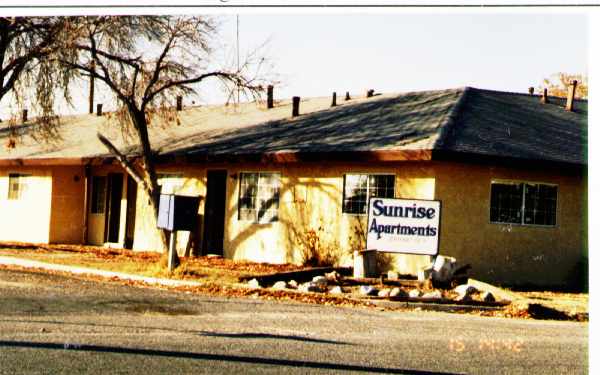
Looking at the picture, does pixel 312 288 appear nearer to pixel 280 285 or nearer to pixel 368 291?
pixel 280 285

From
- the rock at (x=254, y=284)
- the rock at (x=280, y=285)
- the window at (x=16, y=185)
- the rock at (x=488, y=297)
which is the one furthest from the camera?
the window at (x=16, y=185)

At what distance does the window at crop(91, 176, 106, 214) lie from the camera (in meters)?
24.5

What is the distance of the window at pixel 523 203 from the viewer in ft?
56.6

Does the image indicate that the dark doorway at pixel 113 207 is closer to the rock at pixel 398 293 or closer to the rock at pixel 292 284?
the rock at pixel 292 284

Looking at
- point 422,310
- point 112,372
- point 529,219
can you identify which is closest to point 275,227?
point 529,219

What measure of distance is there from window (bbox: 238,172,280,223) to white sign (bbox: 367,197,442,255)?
4.56 m

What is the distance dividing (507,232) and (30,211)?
14724mm

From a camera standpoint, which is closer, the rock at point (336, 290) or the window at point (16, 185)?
the rock at point (336, 290)

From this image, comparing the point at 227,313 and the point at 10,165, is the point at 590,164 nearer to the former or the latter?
the point at 227,313

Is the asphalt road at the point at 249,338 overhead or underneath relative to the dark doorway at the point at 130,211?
underneath

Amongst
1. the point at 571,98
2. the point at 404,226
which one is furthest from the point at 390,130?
the point at 571,98

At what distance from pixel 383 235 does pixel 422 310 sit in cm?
297

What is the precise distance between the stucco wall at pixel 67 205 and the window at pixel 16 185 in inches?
61.5

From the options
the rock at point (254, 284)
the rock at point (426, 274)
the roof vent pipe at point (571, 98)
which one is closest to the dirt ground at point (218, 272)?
the rock at point (254, 284)
